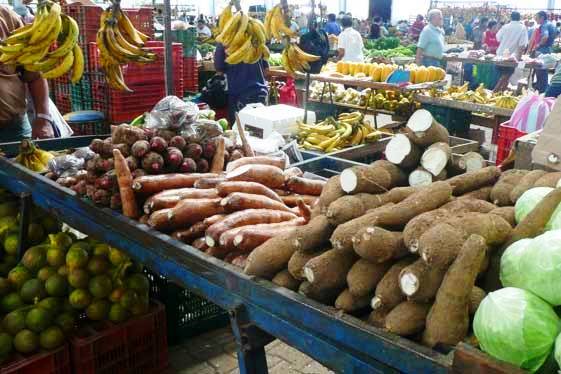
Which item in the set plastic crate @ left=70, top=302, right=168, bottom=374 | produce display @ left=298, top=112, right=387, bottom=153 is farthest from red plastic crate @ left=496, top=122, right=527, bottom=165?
plastic crate @ left=70, top=302, right=168, bottom=374

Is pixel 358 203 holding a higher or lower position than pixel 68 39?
lower

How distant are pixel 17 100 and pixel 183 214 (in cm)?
269

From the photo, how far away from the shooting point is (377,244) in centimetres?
154

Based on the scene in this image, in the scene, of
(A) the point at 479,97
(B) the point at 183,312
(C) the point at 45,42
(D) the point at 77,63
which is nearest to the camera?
(C) the point at 45,42

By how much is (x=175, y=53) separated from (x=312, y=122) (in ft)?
7.28

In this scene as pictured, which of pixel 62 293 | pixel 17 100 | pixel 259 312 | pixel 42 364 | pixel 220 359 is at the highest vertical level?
pixel 17 100

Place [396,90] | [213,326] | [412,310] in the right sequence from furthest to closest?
[396,90] < [213,326] < [412,310]

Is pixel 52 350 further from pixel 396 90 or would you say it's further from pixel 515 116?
pixel 396 90

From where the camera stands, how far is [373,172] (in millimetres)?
1944

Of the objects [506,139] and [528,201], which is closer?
[528,201]

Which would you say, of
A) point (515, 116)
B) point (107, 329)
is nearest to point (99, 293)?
point (107, 329)

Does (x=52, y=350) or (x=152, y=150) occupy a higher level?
(x=152, y=150)

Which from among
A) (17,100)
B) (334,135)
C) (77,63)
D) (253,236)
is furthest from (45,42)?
(334,135)

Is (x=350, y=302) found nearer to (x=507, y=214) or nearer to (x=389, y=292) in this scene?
(x=389, y=292)
